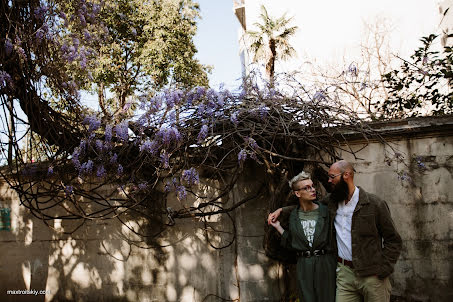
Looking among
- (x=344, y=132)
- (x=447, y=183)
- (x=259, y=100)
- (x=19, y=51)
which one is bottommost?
(x=447, y=183)

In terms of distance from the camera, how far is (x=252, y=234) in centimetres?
478

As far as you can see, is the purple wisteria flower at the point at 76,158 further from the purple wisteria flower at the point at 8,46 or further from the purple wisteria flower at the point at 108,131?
the purple wisteria flower at the point at 8,46

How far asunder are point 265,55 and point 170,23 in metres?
4.99

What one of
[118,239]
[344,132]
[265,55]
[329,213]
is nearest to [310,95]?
[344,132]

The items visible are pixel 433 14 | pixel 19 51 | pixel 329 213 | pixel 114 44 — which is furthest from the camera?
pixel 114 44

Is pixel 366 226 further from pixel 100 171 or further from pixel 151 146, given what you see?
pixel 100 171

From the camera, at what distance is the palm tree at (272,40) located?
17767mm

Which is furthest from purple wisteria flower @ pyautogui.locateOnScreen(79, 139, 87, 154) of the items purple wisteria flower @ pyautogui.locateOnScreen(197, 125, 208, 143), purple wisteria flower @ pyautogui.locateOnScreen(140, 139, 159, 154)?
purple wisteria flower @ pyautogui.locateOnScreen(197, 125, 208, 143)

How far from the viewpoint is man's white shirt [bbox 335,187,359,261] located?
328 cm

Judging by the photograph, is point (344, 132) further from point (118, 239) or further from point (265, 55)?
point (265, 55)

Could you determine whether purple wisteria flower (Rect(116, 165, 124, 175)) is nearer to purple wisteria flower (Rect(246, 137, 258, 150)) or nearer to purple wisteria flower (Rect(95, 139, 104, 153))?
purple wisteria flower (Rect(95, 139, 104, 153))

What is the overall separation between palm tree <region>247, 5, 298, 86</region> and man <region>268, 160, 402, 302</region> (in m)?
14.6

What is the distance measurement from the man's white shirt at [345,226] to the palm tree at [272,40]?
48.1 feet

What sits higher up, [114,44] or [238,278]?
[114,44]
